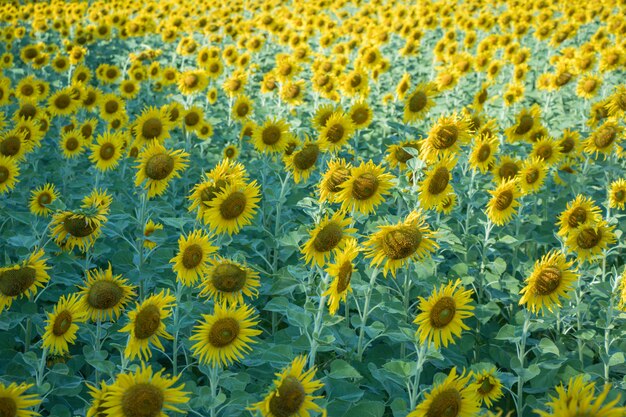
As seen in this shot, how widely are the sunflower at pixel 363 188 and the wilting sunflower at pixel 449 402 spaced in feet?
4.30

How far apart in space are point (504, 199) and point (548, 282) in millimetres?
1024

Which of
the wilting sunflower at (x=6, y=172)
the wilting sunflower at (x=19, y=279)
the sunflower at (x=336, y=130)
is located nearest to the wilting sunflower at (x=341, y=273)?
the wilting sunflower at (x=19, y=279)

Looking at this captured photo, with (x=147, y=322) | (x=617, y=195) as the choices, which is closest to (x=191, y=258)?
(x=147, y=322)

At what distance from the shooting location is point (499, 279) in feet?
14.3

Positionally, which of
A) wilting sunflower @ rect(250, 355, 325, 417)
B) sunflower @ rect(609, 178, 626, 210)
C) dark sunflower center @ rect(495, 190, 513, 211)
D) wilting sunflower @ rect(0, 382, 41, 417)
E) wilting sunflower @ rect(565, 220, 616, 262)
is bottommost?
sunflower @ rect(609, 178, 626, 210)

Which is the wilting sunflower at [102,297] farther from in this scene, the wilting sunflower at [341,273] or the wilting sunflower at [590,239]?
the wilting sunflower at [590,239]

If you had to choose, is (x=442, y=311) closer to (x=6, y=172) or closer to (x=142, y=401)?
(x=142, y=401)

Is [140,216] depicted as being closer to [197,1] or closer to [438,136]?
[438,136]

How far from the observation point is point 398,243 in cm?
285

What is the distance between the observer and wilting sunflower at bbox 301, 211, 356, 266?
3074 millimetres

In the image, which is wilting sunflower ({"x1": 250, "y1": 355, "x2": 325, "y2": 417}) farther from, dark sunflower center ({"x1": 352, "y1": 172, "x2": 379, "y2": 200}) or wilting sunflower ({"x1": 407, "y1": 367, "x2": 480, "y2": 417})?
dark sunflower center ({"x1": 352, "y1": 172, "x2": 379, "y2": 200})

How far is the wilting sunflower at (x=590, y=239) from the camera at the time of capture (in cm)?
379

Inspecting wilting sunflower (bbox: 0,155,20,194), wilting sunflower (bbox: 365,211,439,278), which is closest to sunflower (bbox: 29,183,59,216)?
wilting sunflower (bbox: 0,155,20,194)

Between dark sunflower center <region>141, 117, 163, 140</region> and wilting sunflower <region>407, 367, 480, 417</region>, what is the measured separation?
367 centimetres
